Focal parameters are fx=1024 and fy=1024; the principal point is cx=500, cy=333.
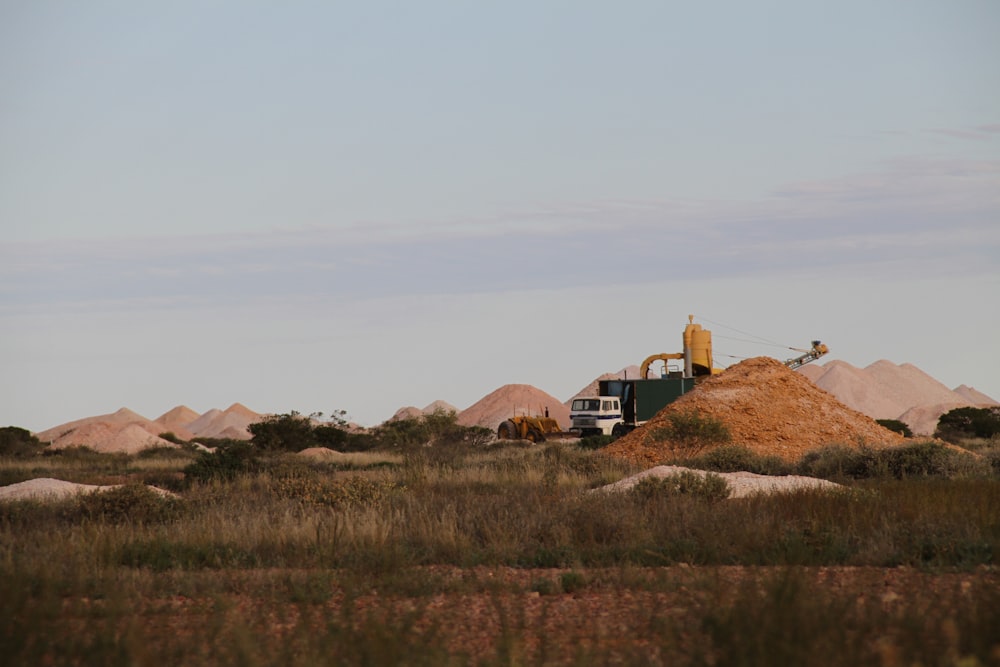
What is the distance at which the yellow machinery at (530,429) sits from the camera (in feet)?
173

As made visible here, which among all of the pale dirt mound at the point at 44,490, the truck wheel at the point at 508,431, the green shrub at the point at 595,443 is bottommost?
the pale dirt mound at the point at 44,490

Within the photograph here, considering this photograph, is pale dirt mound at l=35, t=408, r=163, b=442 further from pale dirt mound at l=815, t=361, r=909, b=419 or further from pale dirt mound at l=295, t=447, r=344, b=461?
pale dirt mound at l=815, t=361, r=909, b=419

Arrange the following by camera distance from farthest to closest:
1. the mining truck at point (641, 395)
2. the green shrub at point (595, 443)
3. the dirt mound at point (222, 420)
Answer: the dirt mound at point (222, 420) → the mining truck at point (641, 395) → the green shrub at point (595, 443)

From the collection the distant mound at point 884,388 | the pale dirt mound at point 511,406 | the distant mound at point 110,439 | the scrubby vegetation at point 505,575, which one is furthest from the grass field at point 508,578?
the distant mound at point 884,388

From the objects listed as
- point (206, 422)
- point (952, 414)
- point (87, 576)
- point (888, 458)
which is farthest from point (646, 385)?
point (206, 422)

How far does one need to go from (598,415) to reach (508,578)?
36.7m

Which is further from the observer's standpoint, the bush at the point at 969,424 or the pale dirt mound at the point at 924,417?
the pale dirt mound at the point at 924,417

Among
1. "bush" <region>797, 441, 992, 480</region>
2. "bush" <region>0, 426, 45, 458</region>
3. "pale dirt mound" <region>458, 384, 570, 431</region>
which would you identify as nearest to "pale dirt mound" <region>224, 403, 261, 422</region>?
"pale dirt mound" <region>458, 384, 570, 431</region>

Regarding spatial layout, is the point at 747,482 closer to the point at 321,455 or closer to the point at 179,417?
the point at 321,455

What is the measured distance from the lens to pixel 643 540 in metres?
12.9

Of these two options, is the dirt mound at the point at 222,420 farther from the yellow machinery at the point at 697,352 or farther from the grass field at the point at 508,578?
the grass field at the point at 508,578

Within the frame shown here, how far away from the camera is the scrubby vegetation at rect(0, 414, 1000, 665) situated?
6793 mm

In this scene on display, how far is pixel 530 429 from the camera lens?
175 feet

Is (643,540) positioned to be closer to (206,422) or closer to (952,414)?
(952,414)
